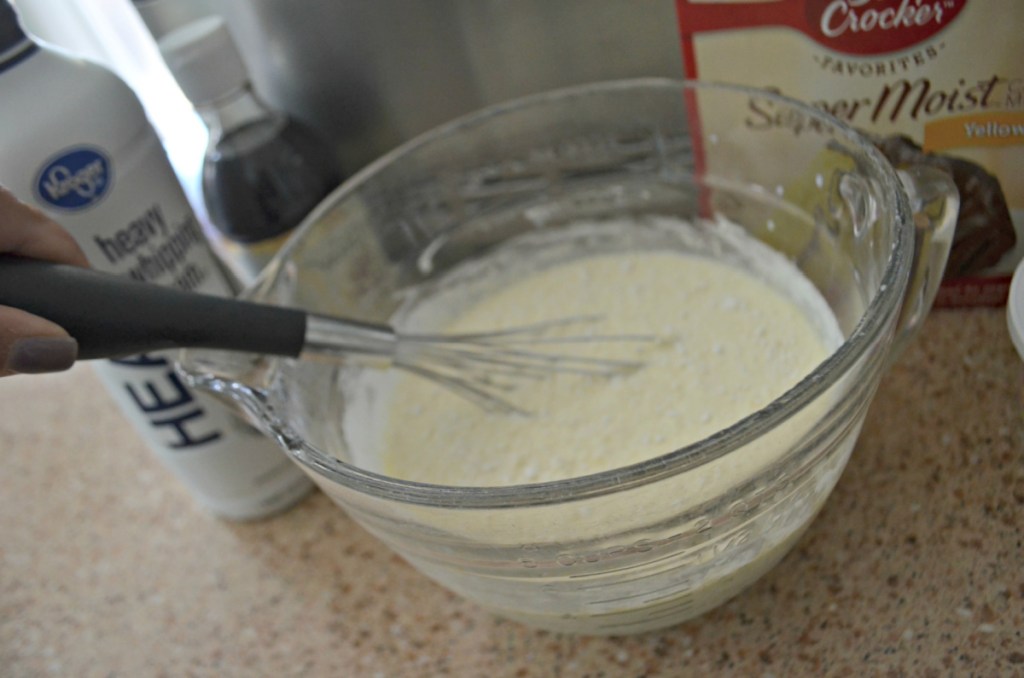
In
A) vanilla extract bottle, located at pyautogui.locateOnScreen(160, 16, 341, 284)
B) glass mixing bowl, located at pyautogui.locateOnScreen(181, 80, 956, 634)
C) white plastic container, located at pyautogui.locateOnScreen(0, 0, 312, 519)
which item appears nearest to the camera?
glass mixing bowl, located at pyautogui.locateOnScreen(181, 80, 956, 634)

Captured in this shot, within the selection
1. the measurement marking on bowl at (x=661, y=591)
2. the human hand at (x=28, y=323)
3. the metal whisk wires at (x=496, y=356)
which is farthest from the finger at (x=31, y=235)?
the measurement marking on bowl at (x=661, y=591)

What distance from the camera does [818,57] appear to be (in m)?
0.54

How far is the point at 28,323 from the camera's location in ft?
1.35

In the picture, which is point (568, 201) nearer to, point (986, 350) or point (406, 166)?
point (406, 166)

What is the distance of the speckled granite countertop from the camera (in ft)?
1.55

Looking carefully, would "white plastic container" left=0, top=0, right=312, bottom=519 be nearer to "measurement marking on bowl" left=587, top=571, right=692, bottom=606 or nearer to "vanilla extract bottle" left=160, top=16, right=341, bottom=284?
"vanilla extract bottle" left=160, top=16, right=341, bottom=284

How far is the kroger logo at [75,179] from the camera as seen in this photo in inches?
19.8

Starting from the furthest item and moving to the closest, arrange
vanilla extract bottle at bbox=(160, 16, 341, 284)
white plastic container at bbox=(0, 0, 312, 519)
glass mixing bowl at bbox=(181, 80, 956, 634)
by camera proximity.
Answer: vanilla extract bottle at bbox=(160, 16, 341, 284), white plastic container at bbox=(0, 0, 312, 519), glass mixing bowl at bbox=(181, 80, 956, 634)

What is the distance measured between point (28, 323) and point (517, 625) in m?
0.31

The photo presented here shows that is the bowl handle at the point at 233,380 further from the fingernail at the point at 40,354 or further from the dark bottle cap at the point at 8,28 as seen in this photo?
the dark bottle cap at the point at 8,28

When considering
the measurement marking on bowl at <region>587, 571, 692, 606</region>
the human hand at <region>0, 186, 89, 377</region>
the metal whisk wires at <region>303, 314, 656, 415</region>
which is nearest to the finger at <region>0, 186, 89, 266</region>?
the human hand at <region>0, 186, 89, 377</region>

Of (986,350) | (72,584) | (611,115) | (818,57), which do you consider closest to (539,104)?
(611,115)

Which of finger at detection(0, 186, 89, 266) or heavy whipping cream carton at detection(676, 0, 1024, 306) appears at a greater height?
finger at detection(0, 186, 89, 266)

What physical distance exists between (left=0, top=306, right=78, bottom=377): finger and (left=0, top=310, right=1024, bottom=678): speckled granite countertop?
0.83 feet
